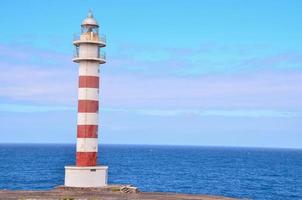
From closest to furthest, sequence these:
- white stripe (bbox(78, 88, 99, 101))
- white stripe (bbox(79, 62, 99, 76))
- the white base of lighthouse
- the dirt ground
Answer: the dirt ground
the white base of lighthouse
white stripe (bbox(78, 88, 99, 101))
white stripe (bbox(79, 62, 99, 76))

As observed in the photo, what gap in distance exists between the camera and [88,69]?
35.7m

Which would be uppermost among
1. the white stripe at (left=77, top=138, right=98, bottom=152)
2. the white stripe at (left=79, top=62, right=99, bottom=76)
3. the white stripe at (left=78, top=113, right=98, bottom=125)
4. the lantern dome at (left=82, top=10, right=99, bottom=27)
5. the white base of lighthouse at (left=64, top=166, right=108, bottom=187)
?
the lantern dome at (left=82, top=10, right=99, bottom=27)

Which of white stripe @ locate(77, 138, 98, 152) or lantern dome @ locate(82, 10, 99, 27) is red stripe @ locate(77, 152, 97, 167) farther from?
lantern dome @ locate(82, 10, 99, 27)

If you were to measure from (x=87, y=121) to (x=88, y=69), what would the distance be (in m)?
3.77

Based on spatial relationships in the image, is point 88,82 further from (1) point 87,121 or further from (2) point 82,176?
(2) point 82,176

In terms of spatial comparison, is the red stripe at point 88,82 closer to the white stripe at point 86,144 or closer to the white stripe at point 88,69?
Result: the white stripe at point 88,69

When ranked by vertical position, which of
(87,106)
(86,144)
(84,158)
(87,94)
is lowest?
(84,158)

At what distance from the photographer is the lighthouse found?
1387 inches

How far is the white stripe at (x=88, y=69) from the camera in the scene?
35688 mm

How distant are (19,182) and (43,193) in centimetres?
4969

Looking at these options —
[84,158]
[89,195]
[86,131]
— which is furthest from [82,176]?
[89,195]

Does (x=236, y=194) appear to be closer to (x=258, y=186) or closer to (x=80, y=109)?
(x=258, y=186)

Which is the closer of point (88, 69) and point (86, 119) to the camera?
point (86, 119)

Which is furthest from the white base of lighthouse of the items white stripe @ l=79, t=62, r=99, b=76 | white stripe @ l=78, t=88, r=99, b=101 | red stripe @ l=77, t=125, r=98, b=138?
white stripe @ l=79, t=62, r=99, b=76
